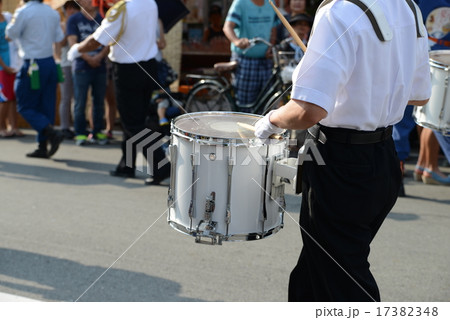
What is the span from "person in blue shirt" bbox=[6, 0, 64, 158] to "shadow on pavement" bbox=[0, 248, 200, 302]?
3170mm

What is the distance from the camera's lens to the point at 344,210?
2.81 metres

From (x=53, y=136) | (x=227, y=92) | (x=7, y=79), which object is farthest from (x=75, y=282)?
(x=7, y=79)

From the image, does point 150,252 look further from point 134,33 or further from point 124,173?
point 134,33

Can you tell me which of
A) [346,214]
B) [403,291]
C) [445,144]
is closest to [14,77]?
[445,144]

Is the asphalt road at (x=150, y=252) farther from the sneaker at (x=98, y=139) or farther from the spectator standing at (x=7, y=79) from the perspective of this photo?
the spectator standing at (x=7, y=79)

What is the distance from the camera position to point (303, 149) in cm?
285

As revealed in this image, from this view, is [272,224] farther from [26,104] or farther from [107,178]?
[26,104]

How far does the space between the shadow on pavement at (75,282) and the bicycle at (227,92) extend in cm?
321

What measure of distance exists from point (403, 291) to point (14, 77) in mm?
6057

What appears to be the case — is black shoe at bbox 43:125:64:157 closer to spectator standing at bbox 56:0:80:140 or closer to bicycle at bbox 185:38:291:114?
spectator standing at bbox 56:0:80:140

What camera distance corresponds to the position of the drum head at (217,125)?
3129 millimetres

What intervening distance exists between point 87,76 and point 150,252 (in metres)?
4.03

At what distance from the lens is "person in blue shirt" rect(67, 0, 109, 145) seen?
793 cm

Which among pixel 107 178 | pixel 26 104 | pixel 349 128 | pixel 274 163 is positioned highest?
pixel 349 128
